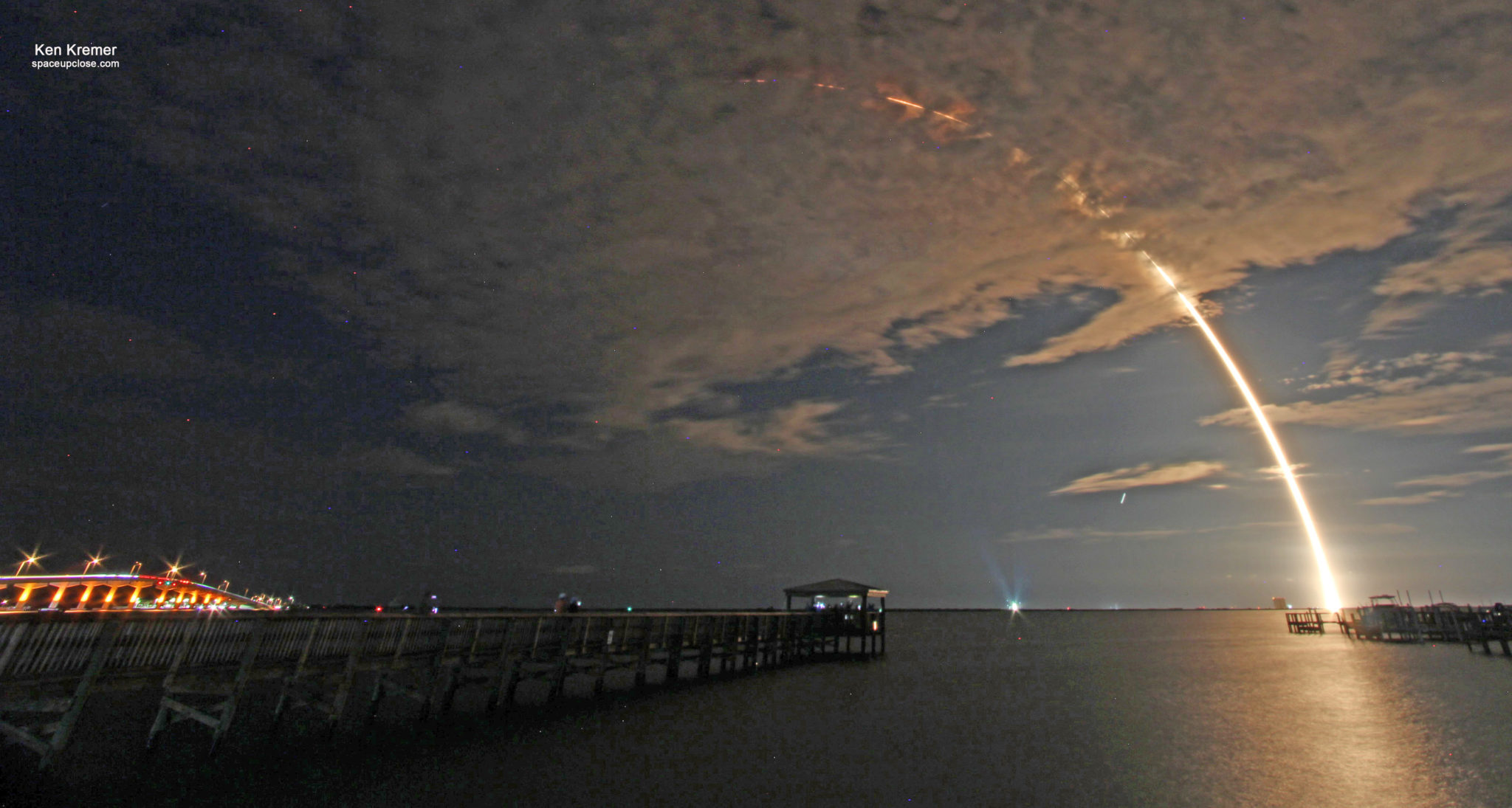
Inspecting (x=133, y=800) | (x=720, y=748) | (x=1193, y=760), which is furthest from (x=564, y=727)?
(x=1193, y=760)

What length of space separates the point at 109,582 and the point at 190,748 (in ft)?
130

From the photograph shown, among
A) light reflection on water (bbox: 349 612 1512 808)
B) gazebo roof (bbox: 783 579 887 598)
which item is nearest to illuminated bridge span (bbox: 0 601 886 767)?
light reflection on water (bbox: 349 612 1512 808)

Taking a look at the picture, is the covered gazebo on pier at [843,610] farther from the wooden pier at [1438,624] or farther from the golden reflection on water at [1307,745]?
the wooden pier at [1438,624]

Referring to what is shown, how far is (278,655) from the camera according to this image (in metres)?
15.6

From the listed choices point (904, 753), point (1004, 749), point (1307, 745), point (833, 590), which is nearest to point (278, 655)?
point (904, 753)

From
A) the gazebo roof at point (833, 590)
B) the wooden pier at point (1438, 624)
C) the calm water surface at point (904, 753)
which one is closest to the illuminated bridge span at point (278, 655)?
the calm water surface at point (904, 753)

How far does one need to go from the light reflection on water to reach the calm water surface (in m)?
0.08

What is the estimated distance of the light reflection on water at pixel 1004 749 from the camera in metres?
13.3

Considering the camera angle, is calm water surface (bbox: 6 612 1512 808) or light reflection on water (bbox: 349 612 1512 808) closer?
calm water surface (bbox: 6 612 1512 808)

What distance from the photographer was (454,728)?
18281 millimetres

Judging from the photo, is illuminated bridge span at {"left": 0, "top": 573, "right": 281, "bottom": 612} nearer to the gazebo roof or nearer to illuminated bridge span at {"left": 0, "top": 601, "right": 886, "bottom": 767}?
illuminated bridge span at {"left": 0, "top": 601, "right": 886, "bottom": 767}

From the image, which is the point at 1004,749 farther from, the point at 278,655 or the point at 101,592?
the point at 101,592

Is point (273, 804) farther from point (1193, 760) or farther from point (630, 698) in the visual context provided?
point (1193, 760)

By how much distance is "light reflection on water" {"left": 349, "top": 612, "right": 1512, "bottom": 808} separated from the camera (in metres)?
13.3
